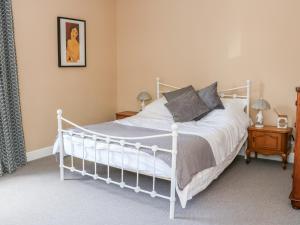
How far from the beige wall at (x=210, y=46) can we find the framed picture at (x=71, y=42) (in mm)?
903

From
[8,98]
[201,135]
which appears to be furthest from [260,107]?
[8,98]

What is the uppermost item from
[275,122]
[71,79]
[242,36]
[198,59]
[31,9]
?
[31,9]

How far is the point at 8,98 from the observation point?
13.8 feet

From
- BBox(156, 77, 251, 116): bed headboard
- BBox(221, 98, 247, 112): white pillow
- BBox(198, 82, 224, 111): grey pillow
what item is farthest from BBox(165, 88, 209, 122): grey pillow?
BBox(156, 77, 251, 116): bed headboard

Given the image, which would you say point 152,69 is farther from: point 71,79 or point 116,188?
point 116,188

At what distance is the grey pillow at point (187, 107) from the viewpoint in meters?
4.50

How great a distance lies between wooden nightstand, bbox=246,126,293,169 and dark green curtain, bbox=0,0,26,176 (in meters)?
3.08

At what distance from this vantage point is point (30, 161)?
183 inches

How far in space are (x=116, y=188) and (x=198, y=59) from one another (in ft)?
8.15

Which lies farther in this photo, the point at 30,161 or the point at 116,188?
the point at 30,161

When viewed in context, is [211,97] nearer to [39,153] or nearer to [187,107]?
[187,107]

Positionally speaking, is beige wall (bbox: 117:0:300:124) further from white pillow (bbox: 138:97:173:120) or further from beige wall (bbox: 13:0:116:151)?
white pillow (bbox: 138:97:173:120)

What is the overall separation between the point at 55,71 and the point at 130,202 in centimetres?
246

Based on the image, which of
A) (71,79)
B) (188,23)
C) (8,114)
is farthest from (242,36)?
(8,114)
